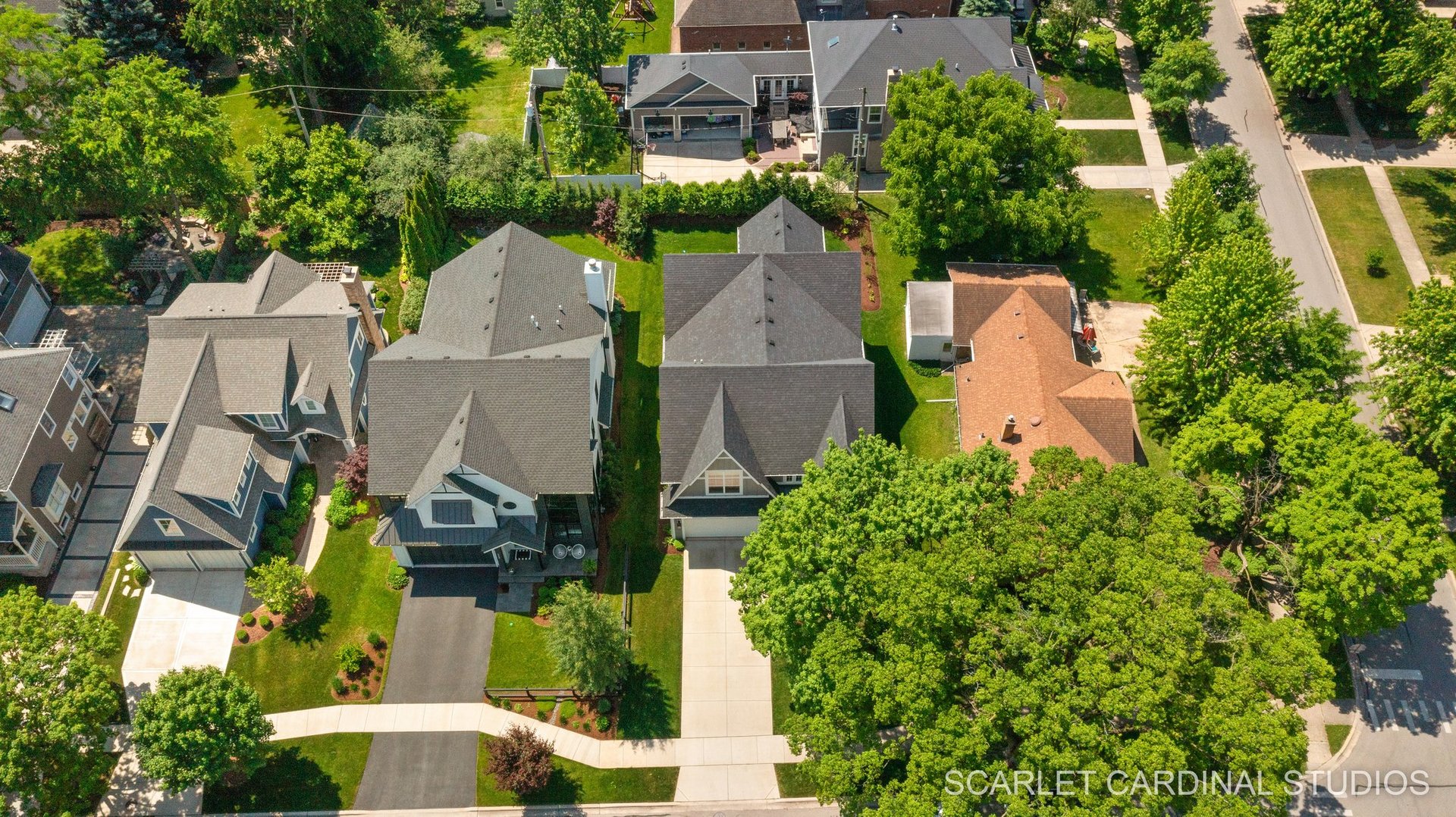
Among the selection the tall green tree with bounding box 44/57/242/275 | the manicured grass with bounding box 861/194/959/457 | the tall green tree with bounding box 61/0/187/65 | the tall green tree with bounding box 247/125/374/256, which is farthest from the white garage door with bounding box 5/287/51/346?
the manicured grass with bounding box 861/194/959/457

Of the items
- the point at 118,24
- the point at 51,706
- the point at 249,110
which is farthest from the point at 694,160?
the point at 51,706

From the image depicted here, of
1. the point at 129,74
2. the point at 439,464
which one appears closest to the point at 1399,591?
the point at 439,464

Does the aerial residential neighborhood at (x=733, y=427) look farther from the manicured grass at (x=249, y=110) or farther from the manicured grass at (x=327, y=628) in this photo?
the manicured grass at (x=249, y=110)

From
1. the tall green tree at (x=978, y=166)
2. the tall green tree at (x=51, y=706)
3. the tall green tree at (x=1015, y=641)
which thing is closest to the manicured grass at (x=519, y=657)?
the tall green tree at (x=1015, y=641)

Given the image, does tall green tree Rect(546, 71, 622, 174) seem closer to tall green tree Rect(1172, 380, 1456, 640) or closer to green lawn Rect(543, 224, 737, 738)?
green lawn Rect(543, 224, 737, 738)

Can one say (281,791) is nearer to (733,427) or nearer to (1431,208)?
(733,427)
